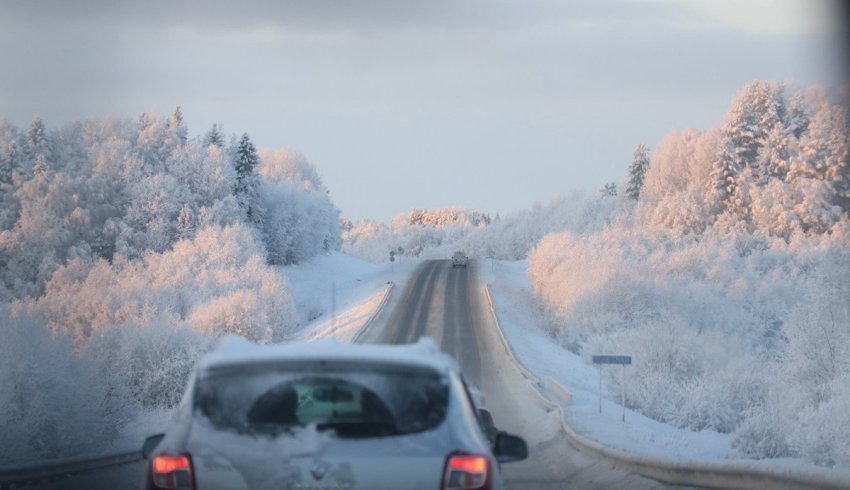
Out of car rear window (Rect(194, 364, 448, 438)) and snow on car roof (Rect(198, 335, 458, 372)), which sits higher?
snow on car roof (Rect(198, 335, 458, 372))

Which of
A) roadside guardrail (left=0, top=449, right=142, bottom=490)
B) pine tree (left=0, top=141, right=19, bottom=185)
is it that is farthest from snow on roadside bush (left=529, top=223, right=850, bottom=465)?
pine tree (left=0, top=141, right=19, bottom=185)

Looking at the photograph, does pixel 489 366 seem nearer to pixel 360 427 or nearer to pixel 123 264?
pixel 123 264

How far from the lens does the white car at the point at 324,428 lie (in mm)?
5387

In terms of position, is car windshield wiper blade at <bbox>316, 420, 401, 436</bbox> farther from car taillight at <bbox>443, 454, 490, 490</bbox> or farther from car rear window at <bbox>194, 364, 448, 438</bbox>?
car taillight at <bbox>443, 454, 490, 490</bbox>

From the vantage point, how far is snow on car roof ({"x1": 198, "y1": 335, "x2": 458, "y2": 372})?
19.0 ft

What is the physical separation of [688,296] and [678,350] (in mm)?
22745

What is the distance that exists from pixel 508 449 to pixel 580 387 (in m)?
34.5

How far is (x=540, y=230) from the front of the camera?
162 metres

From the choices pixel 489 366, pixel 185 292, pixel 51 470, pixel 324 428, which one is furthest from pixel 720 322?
pixel 324 428

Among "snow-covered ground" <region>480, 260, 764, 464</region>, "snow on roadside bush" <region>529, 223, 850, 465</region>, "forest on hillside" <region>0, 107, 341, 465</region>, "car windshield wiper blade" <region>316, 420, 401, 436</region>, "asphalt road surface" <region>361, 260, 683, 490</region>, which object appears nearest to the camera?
"car windshield wiper blade" <region>316, 420, 401, 436</region>

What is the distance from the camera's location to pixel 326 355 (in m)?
5.84

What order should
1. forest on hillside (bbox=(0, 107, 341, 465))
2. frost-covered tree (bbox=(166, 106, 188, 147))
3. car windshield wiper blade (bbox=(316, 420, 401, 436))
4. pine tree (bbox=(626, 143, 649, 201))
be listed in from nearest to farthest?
1. car windshield wiper blade (bbox=(316, 420, 401, 436))
2. forest on hillside (bbox=(0, 107, 341, 465))
3. frost-covered tree (bbox=(166, 106, 188, 147))
4. pine tree (bbox=(626, 143, 649, 201))

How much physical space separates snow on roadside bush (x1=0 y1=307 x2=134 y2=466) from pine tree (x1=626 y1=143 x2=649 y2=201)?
9122 cm

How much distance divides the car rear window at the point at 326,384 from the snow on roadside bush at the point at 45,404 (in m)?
19.1
